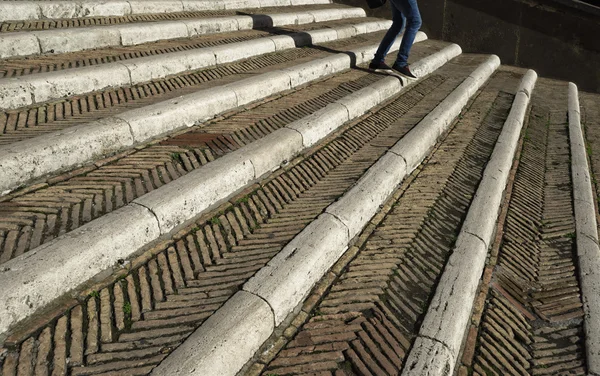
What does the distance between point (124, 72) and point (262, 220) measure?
9.19ft

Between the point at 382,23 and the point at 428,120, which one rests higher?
the point at 382,23

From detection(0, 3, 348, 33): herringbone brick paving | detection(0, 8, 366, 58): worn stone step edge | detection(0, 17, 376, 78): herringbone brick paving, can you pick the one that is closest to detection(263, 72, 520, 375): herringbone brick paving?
detection(0, 17, 376, 78): herringbone brick paving

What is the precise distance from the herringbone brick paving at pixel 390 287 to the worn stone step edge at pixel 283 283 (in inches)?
6.1

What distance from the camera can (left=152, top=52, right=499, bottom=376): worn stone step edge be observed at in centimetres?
223

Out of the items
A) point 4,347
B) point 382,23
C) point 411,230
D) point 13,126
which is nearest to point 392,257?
point 411,230

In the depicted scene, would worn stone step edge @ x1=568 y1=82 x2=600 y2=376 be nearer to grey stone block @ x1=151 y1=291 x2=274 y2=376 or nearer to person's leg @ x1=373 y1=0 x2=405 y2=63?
grey stone block @ x1=151 y1=291 x2=274 y2=376

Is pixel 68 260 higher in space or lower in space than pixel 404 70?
lower

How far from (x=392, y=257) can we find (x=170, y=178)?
189 cm

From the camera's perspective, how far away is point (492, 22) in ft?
37.3

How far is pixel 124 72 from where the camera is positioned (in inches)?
201

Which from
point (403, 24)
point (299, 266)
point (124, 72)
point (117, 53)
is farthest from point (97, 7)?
point (299, 266)

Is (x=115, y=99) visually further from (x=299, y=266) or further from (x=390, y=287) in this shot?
(x=390, y=287)

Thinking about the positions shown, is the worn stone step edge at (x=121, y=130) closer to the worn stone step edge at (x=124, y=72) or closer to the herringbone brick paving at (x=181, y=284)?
the worn stone step edge at (x=124, y=72)

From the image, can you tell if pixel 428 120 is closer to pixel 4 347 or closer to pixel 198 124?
pixel 198 124
